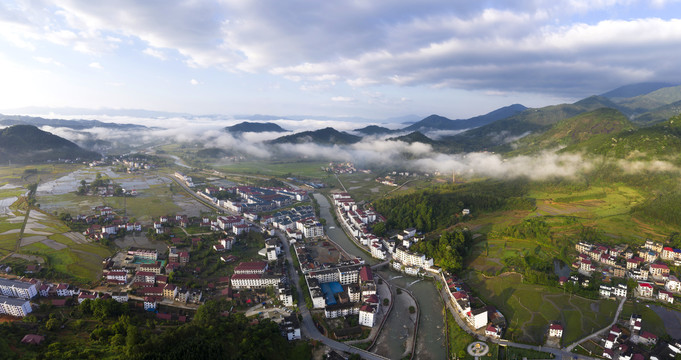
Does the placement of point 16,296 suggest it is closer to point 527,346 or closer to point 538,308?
point 527,346

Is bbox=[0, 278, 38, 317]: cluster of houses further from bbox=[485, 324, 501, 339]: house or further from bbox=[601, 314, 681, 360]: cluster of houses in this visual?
bbox=[601, 314, 681, 360]: cluster of houses

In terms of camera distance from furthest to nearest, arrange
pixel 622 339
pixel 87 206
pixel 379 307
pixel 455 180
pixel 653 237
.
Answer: pixel 455 180
pixel 87 206
pixel 653 237
pixel 379 307
pixel 622 339

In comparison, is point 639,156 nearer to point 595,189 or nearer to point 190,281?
point 595,189

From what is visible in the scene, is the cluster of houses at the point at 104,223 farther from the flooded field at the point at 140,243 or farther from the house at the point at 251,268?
the house at the point at 251,268

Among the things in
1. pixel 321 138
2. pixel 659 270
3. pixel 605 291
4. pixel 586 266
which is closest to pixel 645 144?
pixel 659 270

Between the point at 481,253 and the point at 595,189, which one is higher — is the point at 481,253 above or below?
below

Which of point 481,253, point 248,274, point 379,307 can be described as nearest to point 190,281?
point 248,274

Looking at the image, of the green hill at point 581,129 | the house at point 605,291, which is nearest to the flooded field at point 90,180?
the house at point 605,291
